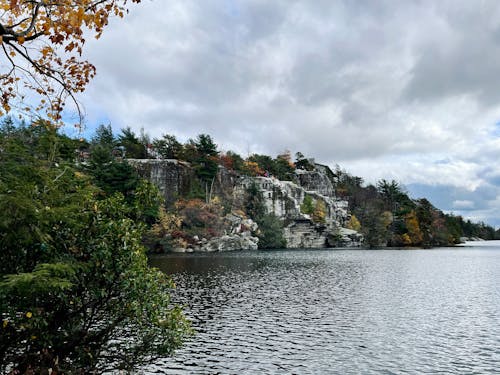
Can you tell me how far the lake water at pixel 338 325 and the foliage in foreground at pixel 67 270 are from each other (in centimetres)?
412

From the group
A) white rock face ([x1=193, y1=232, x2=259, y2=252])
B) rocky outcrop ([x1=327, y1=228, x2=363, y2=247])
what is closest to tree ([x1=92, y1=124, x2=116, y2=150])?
white rock face ([x1=193, y1=232, x2=259, y2=252])

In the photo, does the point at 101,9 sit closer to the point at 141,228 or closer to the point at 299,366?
the point at 141,228

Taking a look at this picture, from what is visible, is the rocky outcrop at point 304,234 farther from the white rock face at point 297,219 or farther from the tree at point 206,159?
the tree at point 206,159

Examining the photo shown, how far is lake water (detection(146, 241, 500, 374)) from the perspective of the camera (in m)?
13.9

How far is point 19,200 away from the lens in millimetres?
7332

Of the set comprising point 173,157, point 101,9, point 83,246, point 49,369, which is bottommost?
point 49,369

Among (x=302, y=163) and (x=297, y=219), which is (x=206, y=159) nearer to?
(x=297, y=219)

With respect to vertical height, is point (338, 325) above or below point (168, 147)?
below

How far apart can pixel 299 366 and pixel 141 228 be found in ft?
25.5

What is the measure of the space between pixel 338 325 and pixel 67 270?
14.9 meters

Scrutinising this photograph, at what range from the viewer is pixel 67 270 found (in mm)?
7840

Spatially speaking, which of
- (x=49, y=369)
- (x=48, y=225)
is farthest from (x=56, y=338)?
(x=48, y=225)

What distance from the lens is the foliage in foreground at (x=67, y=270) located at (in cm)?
809

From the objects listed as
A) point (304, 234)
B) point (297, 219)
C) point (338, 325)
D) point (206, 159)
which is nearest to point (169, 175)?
point (206, 159)
